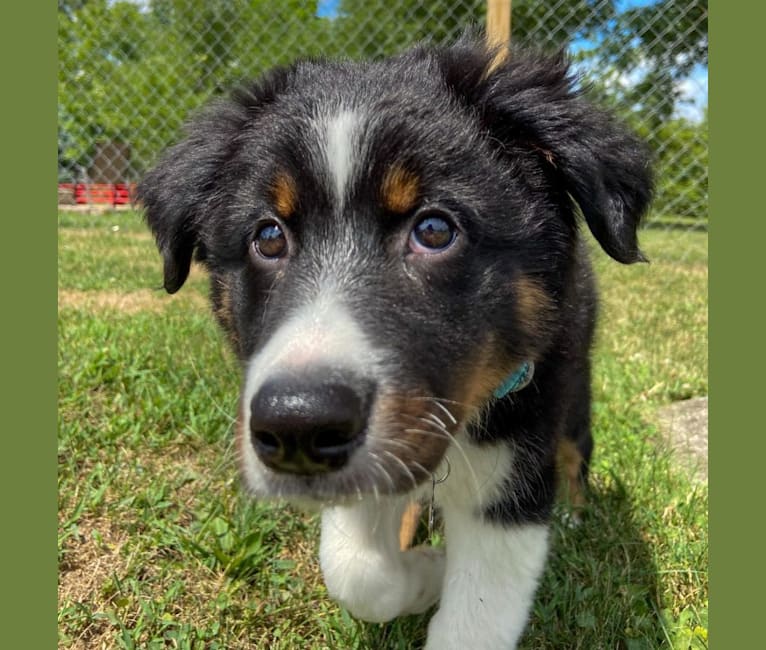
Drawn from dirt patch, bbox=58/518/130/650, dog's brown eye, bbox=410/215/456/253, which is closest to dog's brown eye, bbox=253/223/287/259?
dog's brown eye, bbox=410/215/456/253

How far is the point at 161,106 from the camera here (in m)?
11.8

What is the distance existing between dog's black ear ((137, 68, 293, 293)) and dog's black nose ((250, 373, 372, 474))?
1.02 meters

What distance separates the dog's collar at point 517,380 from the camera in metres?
2.08

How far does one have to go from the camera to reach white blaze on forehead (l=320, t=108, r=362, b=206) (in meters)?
1.86

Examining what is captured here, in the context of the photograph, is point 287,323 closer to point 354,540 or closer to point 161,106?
point 354,540

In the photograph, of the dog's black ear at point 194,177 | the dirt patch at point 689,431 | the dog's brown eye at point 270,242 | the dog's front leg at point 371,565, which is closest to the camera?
the dog's brown eye at point 270,242

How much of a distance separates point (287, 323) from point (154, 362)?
2.59 m

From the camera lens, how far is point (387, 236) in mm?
1877

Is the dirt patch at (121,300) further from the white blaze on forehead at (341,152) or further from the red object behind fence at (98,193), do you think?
the red object behind fence at (98,193)

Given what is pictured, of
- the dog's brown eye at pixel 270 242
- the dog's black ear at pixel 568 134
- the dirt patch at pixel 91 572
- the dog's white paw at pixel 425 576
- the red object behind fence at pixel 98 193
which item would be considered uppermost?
the dog's black ear at pixel 568 134

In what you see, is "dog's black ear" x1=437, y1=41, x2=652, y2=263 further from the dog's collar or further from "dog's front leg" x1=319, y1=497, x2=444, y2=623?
"dog's front leg" x1=319, y1=497, x2=444, y2=623

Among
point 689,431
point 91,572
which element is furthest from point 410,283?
point 689,431

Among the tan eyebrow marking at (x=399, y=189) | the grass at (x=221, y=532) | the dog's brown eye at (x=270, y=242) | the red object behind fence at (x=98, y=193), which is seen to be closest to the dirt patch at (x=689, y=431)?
the grass at (x=221, y=532)

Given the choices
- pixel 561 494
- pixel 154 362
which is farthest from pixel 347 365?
pixel 154 362
